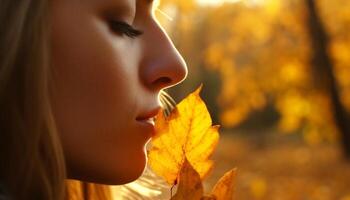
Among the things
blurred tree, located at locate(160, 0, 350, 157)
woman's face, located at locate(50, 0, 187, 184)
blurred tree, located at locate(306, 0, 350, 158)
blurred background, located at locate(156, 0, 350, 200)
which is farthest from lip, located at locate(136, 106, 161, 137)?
blurred tree, located at locate(306, 0, 350, 158)

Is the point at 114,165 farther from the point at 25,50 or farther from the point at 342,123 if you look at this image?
the point at 342,123

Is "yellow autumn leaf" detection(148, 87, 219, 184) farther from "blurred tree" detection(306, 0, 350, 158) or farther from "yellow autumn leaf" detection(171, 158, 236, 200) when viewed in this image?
"blurred tree" detection(306, 0, 350, 158)

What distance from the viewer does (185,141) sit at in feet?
2.19

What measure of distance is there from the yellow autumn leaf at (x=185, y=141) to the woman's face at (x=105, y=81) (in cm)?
2

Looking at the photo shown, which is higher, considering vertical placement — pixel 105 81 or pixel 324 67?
pixel 105 81

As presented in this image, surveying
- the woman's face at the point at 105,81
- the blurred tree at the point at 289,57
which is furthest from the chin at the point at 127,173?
the blurred tree at the point at 289,57

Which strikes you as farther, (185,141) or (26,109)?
(185,141)

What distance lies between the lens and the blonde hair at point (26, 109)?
0.55 meters

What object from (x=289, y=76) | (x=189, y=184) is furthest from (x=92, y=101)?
(x=289, y=76)

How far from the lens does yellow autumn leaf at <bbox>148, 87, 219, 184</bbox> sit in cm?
67

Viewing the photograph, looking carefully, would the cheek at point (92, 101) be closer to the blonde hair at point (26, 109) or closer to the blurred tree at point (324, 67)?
the blonde hair at point (26, 109)

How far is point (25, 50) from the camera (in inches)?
22.2

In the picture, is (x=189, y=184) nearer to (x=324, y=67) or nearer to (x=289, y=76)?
(x=324, y=67)

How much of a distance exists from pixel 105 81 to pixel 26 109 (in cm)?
9
